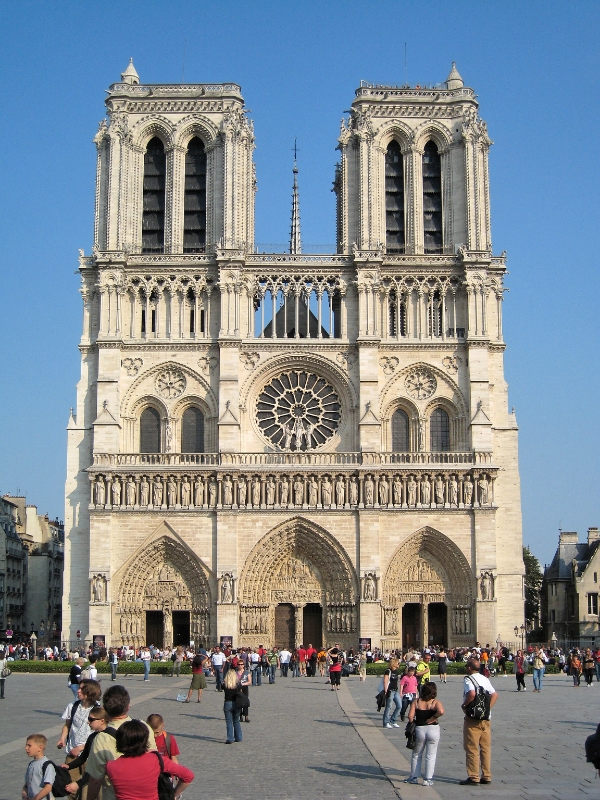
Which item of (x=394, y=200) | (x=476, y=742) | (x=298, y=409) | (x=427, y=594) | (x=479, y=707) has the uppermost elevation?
(x=394, y=200)

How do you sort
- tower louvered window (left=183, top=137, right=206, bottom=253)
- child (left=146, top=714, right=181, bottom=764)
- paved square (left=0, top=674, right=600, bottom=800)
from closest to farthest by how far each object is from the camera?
1. child (left=146, top=714, right=181, bottom=764)
2. paved square (left=0, top=674, right=600, bottom=800)
3. tower louvered window (left=183, top=137, right=206, bottom=253)

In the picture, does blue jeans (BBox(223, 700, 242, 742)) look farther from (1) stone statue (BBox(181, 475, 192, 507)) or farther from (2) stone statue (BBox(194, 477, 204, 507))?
(1) stone statue (BBox(181, 475, 192, 507))

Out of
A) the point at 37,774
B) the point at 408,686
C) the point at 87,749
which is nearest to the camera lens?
the point at 37,774

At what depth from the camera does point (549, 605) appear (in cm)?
6588

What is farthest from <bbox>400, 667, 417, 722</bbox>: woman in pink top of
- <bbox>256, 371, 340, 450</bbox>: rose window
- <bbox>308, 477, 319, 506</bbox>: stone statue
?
<bbox>256, 371, 340, 450</bbox>: rose window

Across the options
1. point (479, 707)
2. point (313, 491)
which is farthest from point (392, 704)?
point (313, 491)

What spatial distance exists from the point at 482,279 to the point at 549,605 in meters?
26.6

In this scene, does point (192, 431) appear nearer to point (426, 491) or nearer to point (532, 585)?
point (426, 491)

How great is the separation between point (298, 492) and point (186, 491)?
14.7 feet

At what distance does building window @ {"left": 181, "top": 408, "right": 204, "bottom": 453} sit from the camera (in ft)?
→ 153

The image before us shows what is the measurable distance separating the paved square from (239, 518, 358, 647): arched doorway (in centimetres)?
1376

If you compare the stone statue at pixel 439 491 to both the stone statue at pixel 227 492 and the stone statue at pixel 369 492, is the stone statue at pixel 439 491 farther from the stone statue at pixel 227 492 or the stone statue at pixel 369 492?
the stone statue at pixel 227 492

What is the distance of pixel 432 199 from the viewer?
1940 inches

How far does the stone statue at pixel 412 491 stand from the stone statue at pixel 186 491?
8.77m
